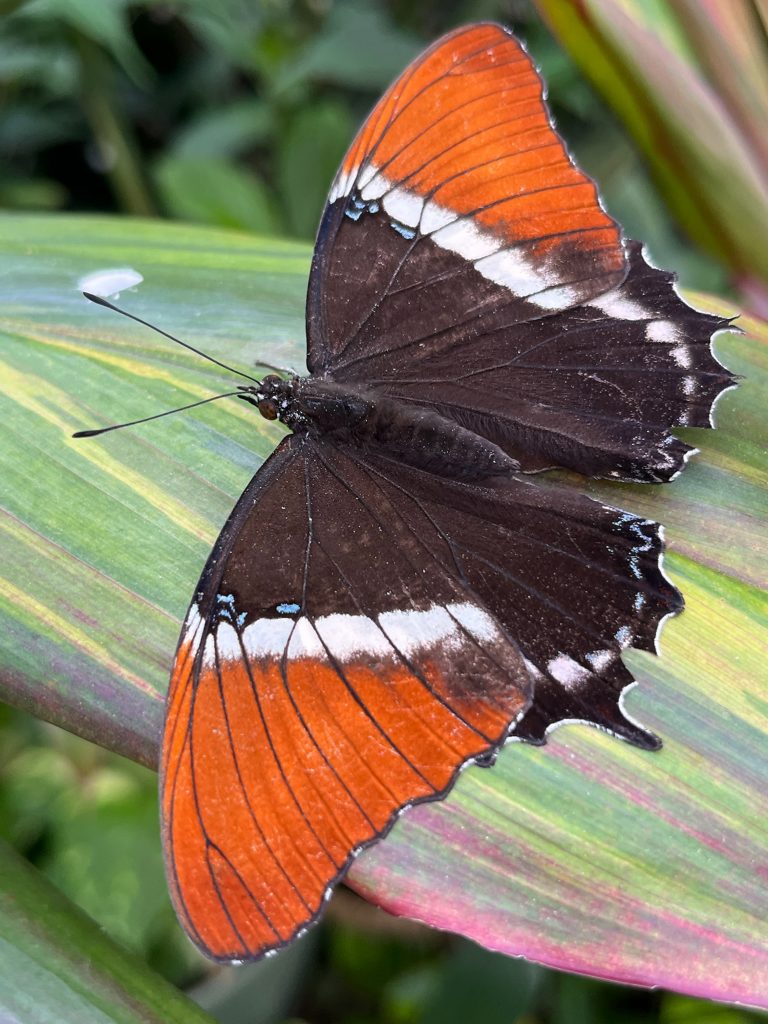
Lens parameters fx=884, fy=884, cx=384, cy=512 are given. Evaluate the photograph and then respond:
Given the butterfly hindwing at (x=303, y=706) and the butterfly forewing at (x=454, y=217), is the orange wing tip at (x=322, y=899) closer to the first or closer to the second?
the butterfly hindwing at (x=303, y=706)

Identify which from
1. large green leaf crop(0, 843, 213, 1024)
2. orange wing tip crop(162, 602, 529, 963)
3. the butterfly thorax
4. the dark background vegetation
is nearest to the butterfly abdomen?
the butterfly thorax

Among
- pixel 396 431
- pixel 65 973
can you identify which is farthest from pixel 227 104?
pixel 65 973

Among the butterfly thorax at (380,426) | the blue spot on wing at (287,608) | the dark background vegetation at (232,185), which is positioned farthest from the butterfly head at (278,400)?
the dark background vegetation at (232,185)

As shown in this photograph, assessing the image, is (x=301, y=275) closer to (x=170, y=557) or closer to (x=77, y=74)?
(x=170, y=557)

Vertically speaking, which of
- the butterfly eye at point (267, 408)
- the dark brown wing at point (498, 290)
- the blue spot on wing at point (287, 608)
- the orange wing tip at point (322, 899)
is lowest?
the orange wing tip at point (322, 899)

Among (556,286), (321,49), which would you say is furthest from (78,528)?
(321,49)
